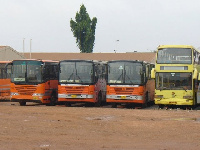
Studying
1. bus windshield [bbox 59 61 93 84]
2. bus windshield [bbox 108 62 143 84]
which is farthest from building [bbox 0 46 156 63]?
bus windshield [bbox 108 62 143 84]

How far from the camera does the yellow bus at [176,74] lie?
91.8 feet

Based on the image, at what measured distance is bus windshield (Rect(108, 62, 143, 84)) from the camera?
95.6ft

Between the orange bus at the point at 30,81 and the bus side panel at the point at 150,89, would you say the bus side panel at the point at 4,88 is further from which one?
the bus side panel at the point at 150,89

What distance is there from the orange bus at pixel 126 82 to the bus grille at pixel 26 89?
449 cm

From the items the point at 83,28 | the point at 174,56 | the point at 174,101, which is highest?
the point at 83,28

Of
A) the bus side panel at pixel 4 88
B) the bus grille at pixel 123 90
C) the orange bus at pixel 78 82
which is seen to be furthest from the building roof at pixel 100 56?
the bus grille at pixel 123 90

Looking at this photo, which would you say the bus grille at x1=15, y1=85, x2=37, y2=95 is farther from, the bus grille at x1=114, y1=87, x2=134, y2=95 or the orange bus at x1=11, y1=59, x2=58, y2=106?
the bus grille at x1=114, y1=87, x2=134, y2=95

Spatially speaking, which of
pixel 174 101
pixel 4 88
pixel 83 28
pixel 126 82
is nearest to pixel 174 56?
pixel 174 101

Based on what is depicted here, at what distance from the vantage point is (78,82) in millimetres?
29453

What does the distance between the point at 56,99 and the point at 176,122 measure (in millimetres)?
13870

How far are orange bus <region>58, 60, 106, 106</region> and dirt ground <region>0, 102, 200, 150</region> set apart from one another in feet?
23.0

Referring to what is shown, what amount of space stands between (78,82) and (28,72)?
3162 millimetres

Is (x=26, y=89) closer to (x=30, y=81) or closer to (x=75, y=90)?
(x=30, y=81)

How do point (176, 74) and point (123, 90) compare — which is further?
point (123, 90)
